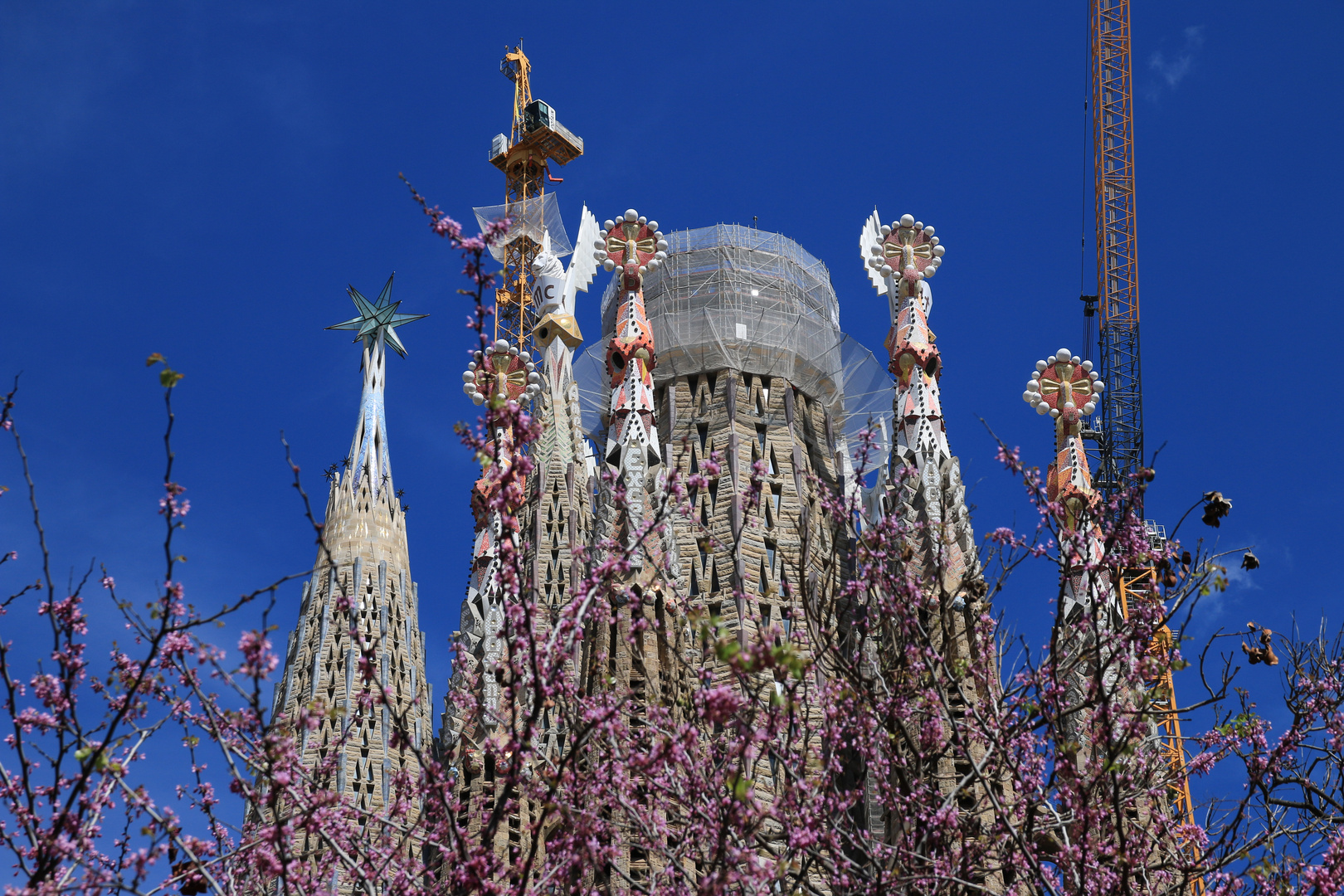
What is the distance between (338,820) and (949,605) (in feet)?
21.7

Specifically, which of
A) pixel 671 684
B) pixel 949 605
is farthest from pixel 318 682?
pixel 949 605

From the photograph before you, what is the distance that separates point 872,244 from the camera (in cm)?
2219

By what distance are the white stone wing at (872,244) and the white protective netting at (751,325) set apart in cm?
144

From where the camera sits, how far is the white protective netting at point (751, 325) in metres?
22.2

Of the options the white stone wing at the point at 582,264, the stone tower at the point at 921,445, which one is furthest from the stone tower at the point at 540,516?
the stone tower at the point at 921,445

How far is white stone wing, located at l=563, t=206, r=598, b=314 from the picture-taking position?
79.3ft

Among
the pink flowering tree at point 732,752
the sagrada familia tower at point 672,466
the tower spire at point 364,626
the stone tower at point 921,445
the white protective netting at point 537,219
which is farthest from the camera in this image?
the white protective netting at point 537,219

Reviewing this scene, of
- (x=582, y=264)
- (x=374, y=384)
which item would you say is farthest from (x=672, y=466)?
(x=374, y=384)

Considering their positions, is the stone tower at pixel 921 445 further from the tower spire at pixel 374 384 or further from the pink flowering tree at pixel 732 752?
the tower spire at pixel 374 384

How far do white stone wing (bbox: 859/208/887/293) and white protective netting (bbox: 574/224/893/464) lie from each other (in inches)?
56.6

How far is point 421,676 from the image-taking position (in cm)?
2666

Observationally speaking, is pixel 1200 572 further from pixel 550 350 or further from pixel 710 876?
pixel 550 350

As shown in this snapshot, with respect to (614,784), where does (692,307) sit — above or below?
above

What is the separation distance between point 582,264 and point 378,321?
7875 mm
